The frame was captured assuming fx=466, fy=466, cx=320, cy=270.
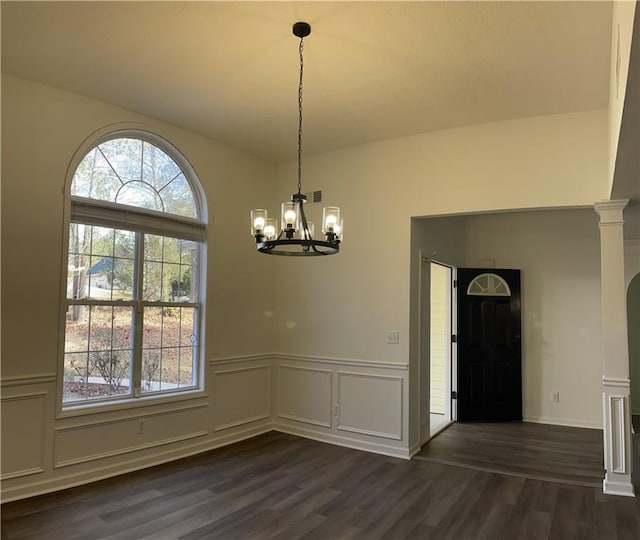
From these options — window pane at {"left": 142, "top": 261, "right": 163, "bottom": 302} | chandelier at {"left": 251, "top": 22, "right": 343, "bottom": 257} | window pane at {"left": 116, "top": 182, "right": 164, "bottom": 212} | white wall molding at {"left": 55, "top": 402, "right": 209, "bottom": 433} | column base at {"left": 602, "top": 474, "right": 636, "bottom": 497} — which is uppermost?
window pane at {"left": 116, "top": 182, "right": 164, "bottom": 212}

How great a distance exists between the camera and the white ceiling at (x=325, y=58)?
280 cm

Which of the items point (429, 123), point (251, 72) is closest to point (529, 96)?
point (429, 123)

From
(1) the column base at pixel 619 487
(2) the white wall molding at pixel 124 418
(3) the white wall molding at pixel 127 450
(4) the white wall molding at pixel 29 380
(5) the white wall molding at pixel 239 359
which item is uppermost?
(4) the white wall molding at pixel 29 380

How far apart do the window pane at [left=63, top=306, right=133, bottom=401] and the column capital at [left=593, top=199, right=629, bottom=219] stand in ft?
13.9

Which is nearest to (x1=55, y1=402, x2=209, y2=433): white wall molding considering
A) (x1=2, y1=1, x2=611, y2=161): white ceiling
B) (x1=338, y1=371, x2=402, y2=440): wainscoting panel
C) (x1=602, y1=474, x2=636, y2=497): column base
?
(x1=338, y1=371, x2=402, y2=440): wainscoting panel

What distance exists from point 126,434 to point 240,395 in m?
1.39

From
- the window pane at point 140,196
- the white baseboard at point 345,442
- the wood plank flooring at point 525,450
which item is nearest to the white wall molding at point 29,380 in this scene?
the window pane at point 140,196

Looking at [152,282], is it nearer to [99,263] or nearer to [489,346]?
[99,263]

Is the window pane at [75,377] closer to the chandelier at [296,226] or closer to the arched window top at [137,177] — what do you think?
the arched window top at [137,177]

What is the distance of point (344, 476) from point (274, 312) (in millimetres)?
2245

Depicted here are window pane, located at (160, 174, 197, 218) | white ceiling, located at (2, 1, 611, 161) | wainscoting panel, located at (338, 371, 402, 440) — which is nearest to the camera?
white ceiling, located at (2, 1, 611, 161)

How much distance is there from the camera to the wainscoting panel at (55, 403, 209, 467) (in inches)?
149

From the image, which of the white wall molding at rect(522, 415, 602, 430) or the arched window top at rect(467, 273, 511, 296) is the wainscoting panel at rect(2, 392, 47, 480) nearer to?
the arched window top at rect(467, 273, 511, 296)

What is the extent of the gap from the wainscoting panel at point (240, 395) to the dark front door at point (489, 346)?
105 inches
